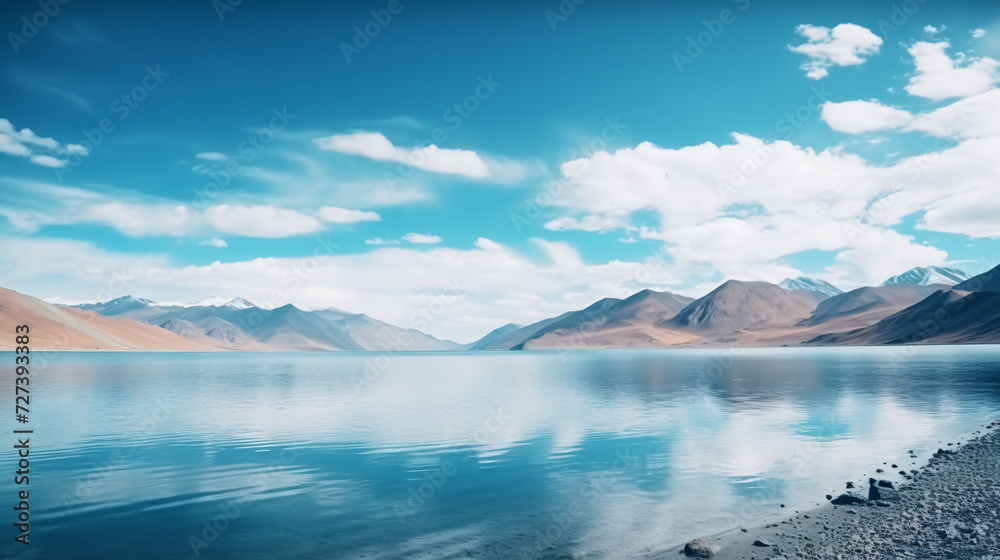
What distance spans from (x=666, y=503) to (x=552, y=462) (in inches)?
352

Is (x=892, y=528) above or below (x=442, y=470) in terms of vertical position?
below

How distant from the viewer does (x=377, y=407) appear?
55000 millimetres

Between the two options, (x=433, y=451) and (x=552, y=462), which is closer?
(x=552, y=462)

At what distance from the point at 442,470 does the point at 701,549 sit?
14789mm

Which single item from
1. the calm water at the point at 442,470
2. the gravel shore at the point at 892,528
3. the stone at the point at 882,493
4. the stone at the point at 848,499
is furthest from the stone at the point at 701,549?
the stone at the point at 882,493

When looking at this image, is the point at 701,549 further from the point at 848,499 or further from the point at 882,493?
the point at 882,493

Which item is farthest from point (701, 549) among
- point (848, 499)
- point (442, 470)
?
point (442, 470)

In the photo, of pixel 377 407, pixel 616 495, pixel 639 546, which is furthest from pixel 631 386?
pixel 639 546

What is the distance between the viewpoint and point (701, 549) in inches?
660

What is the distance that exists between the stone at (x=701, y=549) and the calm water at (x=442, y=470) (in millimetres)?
840

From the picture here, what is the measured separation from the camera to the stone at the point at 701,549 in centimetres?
1667

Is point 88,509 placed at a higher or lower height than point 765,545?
higher

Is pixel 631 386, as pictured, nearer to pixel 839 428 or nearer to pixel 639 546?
pixel 839 428

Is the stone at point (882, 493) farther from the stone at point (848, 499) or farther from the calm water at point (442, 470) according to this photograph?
the calm water at point (442, 470)
